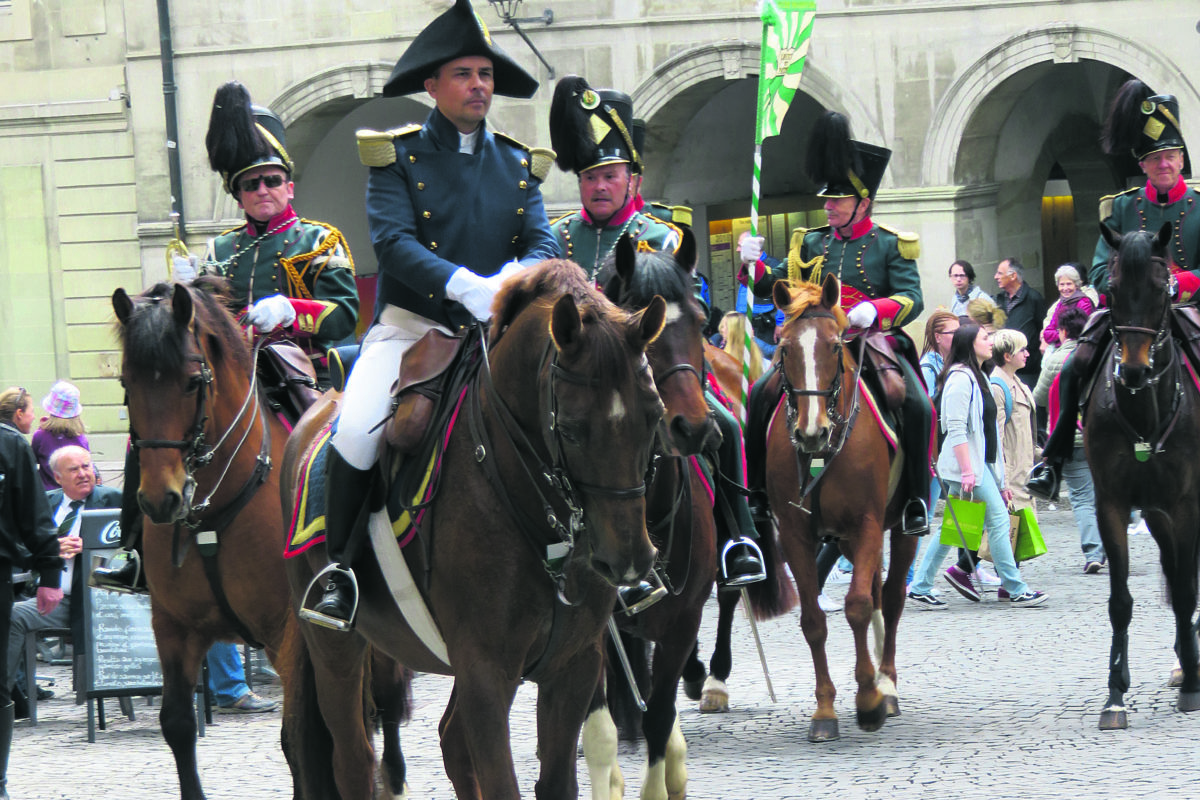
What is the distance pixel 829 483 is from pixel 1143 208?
240cm

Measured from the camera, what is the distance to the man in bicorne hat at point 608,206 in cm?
770

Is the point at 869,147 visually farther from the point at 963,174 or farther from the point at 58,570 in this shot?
the point at 963,174

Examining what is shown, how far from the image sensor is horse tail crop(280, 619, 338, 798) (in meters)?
6.30

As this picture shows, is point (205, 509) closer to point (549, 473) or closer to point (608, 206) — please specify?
point (608, 206)

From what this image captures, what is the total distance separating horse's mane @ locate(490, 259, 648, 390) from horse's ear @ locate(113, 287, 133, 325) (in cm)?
229

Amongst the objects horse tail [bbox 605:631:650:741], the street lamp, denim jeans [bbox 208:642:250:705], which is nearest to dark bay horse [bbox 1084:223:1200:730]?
horse tail [bbox 605:631:650:741]

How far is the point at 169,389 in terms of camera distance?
6.67m

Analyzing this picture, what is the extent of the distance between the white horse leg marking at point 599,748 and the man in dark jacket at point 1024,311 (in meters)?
12.6

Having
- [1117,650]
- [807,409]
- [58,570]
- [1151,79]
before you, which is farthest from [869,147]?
[1151,79]

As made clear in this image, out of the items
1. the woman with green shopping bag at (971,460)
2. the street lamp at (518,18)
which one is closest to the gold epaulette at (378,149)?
the woman with green shopping bag at (971,460)

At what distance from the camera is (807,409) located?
830cm

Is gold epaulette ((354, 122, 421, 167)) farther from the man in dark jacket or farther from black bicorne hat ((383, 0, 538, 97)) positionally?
the man in dark jacket

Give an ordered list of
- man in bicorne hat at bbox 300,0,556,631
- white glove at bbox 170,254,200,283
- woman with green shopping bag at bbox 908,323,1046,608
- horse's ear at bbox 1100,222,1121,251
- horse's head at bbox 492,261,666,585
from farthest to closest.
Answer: woman with green shopping bag at bbox 908,323,1046,608, horse's ear at bbox 1100,222,1121,251, white glove at bbox 170,254,200,283, man in bicorne hat at bbox 300,0,556,631, horse's head at bbox 492,261,666,585

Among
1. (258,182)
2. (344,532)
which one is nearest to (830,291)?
(258,182)
